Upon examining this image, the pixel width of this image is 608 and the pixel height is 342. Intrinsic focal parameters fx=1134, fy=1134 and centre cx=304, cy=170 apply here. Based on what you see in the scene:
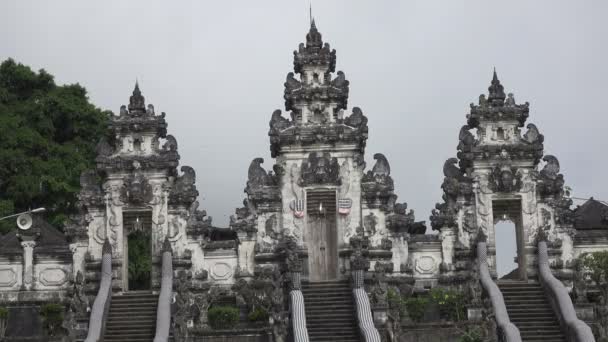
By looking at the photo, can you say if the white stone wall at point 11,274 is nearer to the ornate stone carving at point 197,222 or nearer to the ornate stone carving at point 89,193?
the ornate stone carving at point 89,193

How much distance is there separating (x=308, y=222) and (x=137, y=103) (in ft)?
20.9

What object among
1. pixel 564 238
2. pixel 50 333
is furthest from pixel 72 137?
pixel 564 238

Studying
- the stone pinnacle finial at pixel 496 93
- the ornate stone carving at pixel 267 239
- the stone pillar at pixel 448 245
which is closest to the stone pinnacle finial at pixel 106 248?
the ornate stone carving at pixel 267 239

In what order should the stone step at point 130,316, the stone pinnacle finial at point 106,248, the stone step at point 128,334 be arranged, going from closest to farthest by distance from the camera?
the stone step at point 128,334 → the stone step at point 130,316 → the stone pinnacle finial at point 106,248

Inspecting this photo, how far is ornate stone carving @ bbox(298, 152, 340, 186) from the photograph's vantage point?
110 feet

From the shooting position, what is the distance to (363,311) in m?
29.6

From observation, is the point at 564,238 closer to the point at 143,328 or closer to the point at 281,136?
the point at 281,136

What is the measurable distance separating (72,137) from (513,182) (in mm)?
17772

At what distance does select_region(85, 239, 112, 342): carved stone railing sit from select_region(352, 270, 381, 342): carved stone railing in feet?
22.5

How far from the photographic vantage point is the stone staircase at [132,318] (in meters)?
30.4

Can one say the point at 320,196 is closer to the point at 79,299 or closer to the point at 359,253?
the point at 359,253

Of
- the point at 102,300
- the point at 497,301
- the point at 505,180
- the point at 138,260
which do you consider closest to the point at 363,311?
the point at 497,301

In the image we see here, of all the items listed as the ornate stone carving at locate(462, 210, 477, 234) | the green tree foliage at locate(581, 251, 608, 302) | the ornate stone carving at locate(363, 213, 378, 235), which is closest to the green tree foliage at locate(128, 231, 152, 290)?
the ornate stone carving at locate(363, 213, 378, 235)

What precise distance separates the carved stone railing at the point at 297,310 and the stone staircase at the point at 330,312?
1.23 ft
